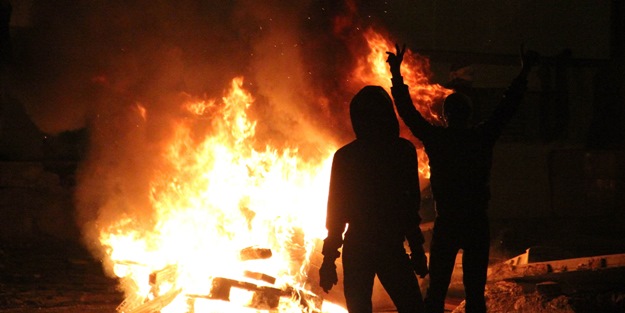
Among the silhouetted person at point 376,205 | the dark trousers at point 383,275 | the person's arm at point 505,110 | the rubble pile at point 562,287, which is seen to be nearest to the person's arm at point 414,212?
the silhouetted person at point 376,205

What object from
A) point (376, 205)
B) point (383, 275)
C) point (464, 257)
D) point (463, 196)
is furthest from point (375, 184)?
point (464, 257)

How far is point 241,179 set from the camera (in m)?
7.99

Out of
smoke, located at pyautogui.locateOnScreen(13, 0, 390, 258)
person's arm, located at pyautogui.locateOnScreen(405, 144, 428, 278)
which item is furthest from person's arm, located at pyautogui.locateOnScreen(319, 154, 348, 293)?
smoke, located at pyautogui.locateOnScreen(13, 0, 390, 258)

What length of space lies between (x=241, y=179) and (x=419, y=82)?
310cm

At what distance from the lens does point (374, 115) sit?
15.5 ft

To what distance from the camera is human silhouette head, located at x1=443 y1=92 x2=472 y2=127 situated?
216 inches

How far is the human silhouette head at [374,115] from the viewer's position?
4715 millimetres

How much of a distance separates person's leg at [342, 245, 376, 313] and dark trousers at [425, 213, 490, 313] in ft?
2.85

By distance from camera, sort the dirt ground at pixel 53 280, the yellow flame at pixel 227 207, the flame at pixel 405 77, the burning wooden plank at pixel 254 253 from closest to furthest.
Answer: the burning wooden plank at pixel 254 253
the yellow flame at pixel 227 207
the dirt ground at pixel 53 280
the flame at pixel 405 77

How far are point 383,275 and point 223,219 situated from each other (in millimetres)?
3547

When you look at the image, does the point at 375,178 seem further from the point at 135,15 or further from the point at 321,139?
the point at 135,15

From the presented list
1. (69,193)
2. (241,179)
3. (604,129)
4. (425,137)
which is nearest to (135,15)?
(241,179)

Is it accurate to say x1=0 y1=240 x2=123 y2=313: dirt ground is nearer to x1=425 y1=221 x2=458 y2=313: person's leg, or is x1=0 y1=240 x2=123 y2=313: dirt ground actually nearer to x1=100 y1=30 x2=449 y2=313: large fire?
x1=100 y1=30 x2=449 y2=313: large fire

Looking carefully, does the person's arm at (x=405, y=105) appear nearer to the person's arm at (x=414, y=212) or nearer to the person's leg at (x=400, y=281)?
the person's arm at (x=414, y=212)
